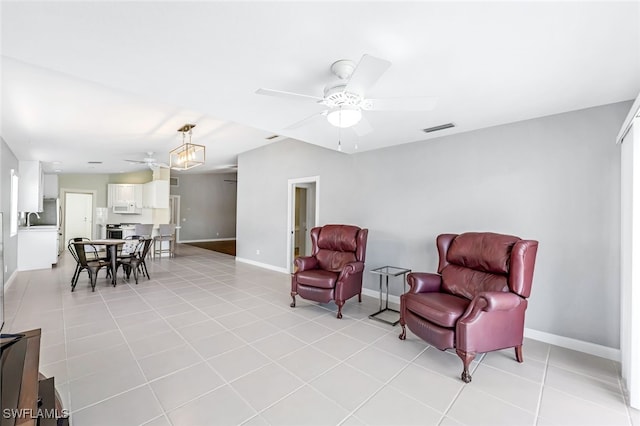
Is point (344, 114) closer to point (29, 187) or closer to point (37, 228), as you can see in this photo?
point (37, 228)

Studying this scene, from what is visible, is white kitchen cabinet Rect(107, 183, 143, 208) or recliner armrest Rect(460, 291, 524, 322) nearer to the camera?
recliner armrest Rect(460, 291, 524, 322)

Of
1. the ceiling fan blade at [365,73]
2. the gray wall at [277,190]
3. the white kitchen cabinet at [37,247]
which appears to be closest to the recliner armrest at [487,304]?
the ceiling fan blade at [365,73]

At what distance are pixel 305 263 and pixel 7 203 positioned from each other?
517 cm

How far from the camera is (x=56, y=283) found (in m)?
5.05

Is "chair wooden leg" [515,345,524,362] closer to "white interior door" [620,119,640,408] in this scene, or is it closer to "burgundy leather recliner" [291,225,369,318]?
"white interior door" [620,119,640,408]

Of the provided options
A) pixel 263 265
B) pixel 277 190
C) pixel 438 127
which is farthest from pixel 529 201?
pixel 263 265

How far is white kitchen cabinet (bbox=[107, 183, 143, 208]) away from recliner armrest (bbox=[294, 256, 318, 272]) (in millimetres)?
7216

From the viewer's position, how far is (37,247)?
241 inches

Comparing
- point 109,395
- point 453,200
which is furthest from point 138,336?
point 453,200

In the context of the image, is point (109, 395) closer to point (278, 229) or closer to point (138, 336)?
point (138, 336)

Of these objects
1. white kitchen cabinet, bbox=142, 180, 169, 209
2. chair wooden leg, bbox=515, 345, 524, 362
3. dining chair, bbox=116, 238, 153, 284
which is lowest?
chair wooden leg, bbox=515, 345, 524, 362

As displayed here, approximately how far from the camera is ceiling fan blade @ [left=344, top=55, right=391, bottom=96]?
5.34 ft

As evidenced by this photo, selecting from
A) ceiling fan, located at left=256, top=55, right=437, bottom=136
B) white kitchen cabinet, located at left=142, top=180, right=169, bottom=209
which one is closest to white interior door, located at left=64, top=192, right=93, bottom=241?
white kitchen cabinet, located at left=142, top=180, right=169, bottom=209

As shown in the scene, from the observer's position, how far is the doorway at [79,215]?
370 inches
